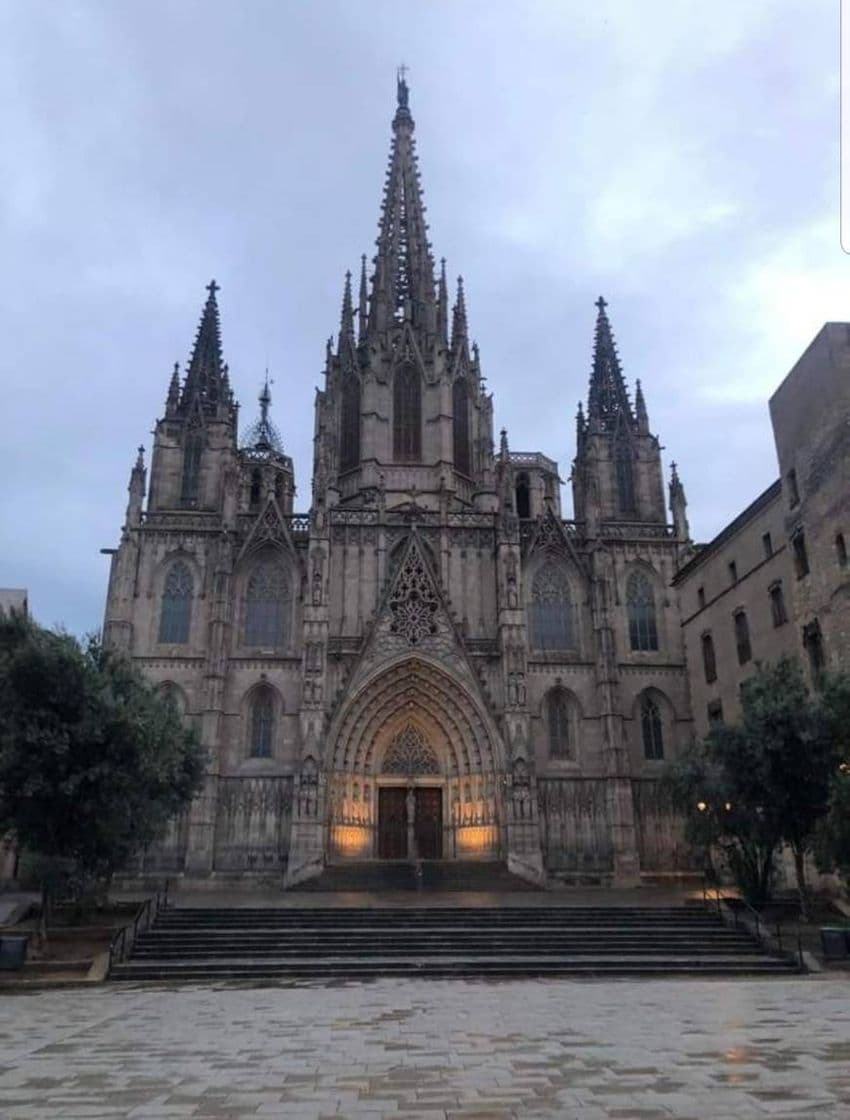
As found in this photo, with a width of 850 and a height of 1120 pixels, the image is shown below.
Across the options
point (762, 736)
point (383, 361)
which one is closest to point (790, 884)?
point (762, 736)

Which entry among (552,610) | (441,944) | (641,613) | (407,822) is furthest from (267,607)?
(441,944)

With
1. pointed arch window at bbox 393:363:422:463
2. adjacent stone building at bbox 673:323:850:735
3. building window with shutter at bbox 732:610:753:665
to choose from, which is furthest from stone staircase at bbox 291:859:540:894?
pointed arch window at bbox 393:363:422:463

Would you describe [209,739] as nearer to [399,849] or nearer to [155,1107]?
[399,849]

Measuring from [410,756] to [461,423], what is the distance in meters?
17.3

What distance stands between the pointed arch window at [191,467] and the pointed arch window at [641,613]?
20.5 metres

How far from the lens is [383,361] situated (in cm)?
4325

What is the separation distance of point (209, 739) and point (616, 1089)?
27757 mm

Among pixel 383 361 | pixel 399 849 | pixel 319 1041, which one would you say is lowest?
pixel 319 1041

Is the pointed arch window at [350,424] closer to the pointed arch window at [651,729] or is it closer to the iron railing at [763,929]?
the pointed arch window at [651,729]

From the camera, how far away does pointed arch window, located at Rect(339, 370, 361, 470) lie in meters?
42.3

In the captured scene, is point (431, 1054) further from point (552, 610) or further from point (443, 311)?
point (443, 311)

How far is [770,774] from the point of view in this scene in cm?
2203

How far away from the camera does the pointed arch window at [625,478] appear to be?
1639 inches

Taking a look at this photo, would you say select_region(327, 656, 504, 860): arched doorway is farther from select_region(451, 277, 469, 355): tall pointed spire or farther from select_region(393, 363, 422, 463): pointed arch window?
select_region(451, 277, 469, 355): tall pointed spire
